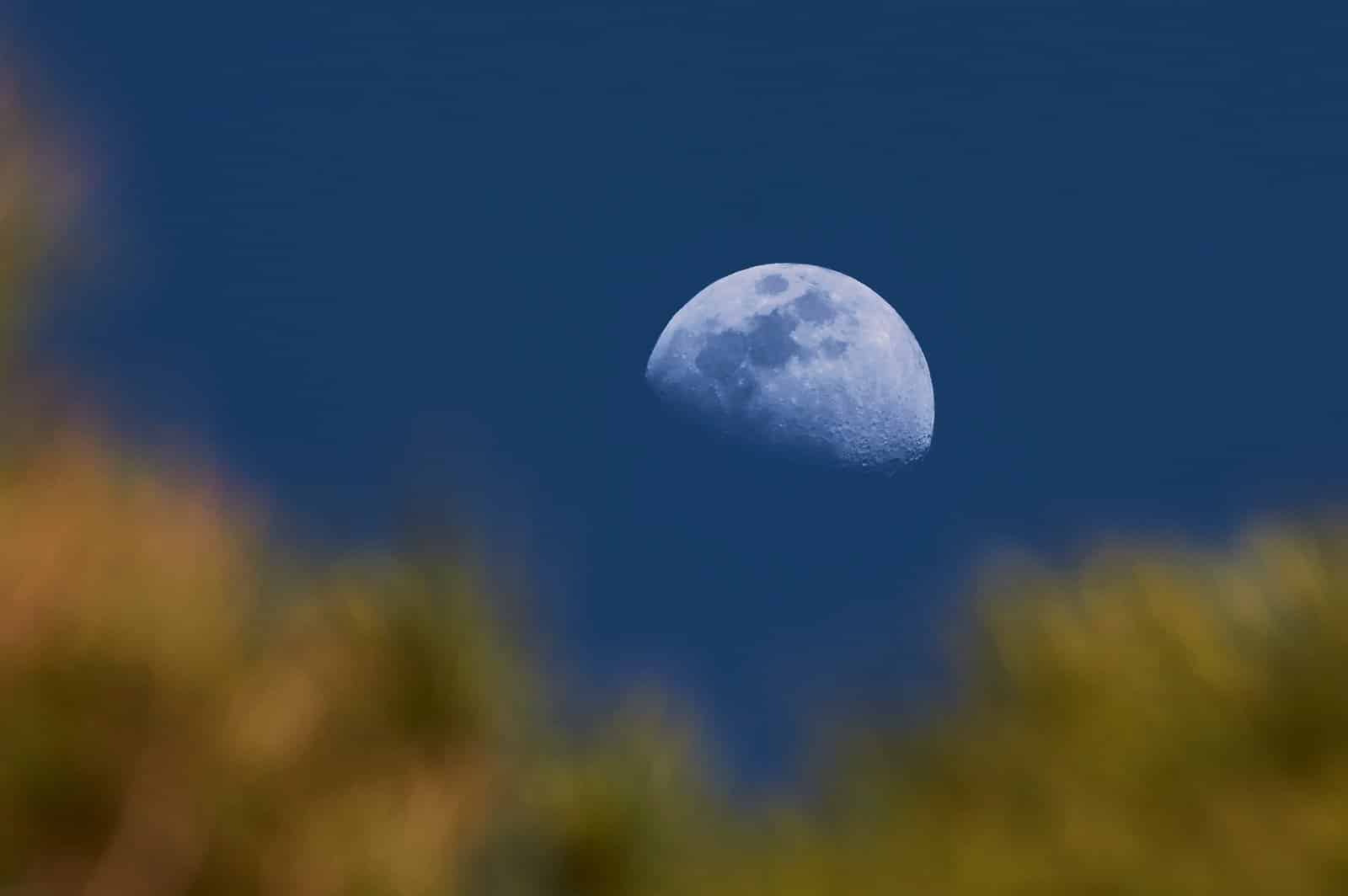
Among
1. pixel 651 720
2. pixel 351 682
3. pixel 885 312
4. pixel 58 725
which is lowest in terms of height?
pixel 58 725

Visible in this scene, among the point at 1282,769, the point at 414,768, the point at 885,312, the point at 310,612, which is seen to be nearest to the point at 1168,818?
the point at 1282,769

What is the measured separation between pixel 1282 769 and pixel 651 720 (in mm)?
1932

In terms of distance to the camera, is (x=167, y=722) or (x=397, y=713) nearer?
(x=167, y=722)

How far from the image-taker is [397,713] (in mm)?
2883

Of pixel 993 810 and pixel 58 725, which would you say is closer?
pixel 58 725

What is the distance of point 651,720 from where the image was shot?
405cm

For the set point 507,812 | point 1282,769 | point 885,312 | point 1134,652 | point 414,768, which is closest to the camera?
point 1282,769

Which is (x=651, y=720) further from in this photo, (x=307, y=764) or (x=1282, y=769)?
(x=1282, y=769)

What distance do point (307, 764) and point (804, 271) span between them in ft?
77.8

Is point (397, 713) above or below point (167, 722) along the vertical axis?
above

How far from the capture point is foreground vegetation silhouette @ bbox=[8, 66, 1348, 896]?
2.25 meters

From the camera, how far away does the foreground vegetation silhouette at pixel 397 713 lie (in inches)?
88.7

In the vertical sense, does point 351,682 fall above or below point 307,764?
above

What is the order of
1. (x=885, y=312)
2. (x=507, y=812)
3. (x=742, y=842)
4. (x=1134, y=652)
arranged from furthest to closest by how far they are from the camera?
(x=885, y=312)
(x=742, y=842)
(x=507, y=812)
(x=1134, y=652)
